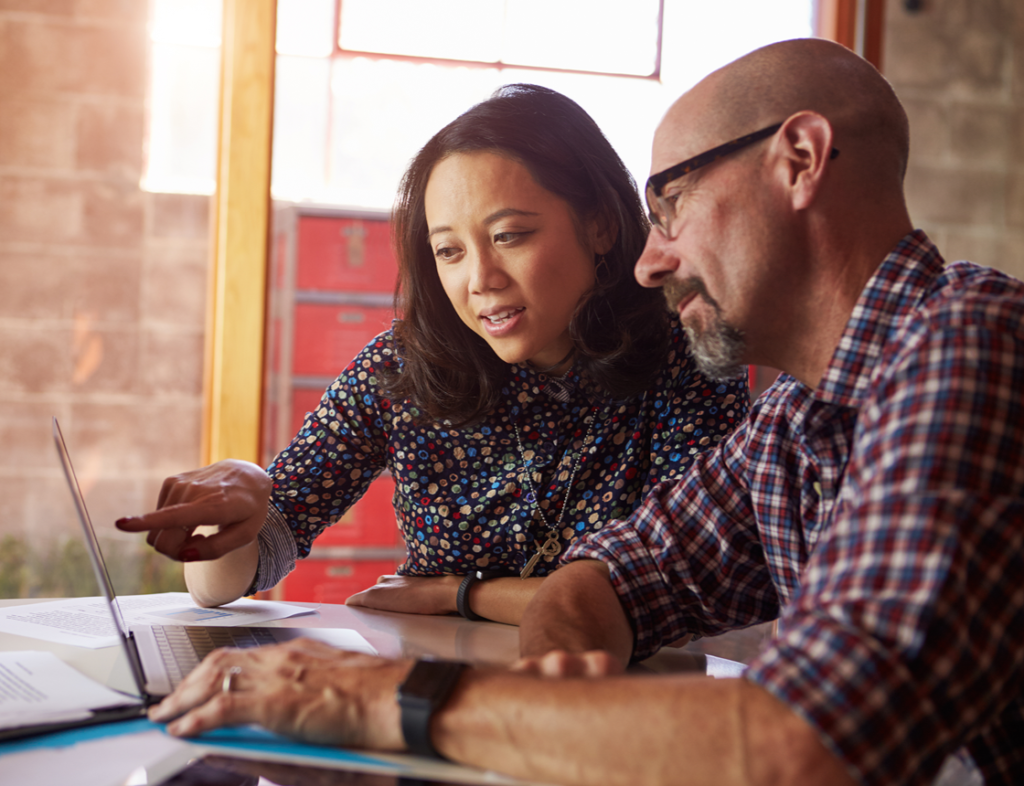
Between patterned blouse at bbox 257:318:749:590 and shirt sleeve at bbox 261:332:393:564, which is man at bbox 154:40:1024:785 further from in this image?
shirt sleeve at bbox 261:332:393:564

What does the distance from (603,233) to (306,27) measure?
5.53ft

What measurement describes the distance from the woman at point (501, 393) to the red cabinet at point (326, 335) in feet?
3.97

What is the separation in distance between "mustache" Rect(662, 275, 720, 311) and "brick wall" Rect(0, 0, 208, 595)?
1.88 metres

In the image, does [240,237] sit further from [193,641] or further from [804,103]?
[804,103]

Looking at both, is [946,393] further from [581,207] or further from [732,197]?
[581,207]

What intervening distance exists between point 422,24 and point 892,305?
229 cm

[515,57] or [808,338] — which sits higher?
[515,57]

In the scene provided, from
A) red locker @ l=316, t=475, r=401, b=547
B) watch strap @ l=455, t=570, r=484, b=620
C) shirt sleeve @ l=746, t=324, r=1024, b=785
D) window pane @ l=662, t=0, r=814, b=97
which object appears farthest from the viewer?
window pane @ l=662, t=0, r=814, b=97

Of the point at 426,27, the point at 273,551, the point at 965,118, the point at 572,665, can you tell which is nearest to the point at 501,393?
the point at 273,551

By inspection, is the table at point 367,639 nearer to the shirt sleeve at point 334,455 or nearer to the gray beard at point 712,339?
the shirt sleeve at point 334,455

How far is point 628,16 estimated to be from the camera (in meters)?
2.84

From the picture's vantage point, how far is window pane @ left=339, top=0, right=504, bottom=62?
271 centimetres

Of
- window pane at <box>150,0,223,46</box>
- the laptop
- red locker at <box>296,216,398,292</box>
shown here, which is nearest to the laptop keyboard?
the laptop

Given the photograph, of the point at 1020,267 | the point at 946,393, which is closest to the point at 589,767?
the point at 946,393
